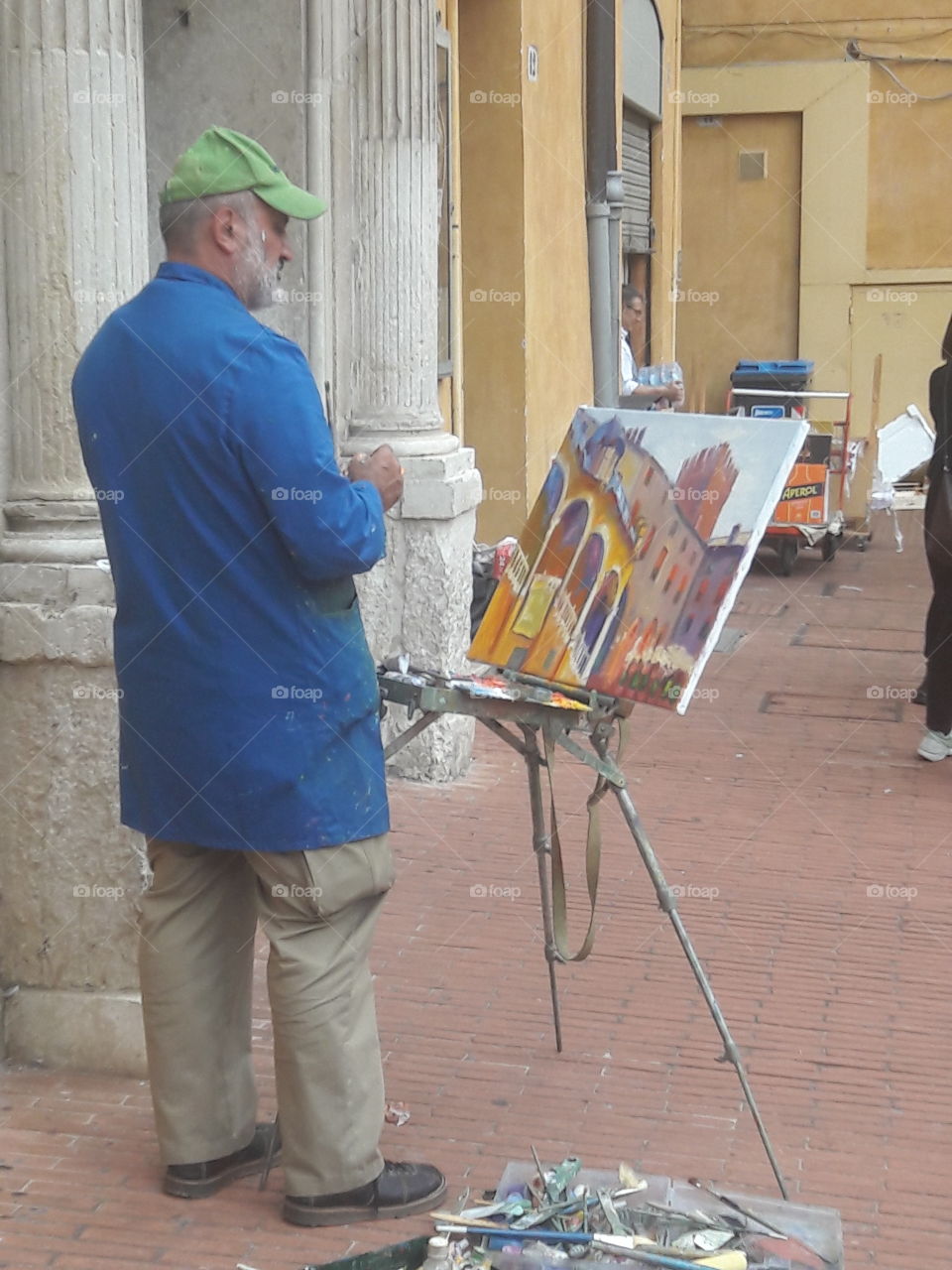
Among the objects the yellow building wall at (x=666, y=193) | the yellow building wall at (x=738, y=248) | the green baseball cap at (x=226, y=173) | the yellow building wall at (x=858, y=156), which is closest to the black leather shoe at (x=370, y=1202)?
the green baseball cap at (x=226, y=173)

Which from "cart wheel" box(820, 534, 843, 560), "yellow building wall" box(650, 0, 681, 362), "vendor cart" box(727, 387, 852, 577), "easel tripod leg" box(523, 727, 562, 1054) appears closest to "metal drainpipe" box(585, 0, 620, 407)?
"vendor cart" box(727, 387, 852, 577)

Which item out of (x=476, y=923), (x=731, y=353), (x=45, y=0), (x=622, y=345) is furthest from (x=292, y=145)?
Result: (x=731, y=353)

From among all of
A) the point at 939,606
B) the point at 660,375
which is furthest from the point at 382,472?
the point at 660,375

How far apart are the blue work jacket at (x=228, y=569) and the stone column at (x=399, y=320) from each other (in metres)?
3.19

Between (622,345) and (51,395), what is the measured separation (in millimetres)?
7606

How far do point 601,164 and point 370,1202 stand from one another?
9.01m

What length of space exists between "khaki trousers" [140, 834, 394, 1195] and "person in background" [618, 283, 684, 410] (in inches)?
296

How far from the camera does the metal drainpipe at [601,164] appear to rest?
445 inches

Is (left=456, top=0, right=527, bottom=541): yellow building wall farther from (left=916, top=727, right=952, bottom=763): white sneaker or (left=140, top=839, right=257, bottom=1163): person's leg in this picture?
(left=140, top=839, right=257, bottom=1163): person's leg

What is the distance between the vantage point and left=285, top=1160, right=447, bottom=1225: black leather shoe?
3.43 meters

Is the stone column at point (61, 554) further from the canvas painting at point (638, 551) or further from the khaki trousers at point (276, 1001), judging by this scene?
the canvas painting at point (638, 551)

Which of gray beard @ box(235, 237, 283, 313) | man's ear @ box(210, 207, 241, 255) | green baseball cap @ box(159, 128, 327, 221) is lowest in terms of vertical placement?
gray beard @ box(235, 237, 283, 313)

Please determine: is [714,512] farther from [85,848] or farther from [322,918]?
[85,848]

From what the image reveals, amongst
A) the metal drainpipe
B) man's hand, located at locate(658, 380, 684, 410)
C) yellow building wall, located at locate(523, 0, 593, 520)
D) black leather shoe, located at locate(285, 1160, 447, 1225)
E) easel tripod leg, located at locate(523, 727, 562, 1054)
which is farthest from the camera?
the metal drainpipe
